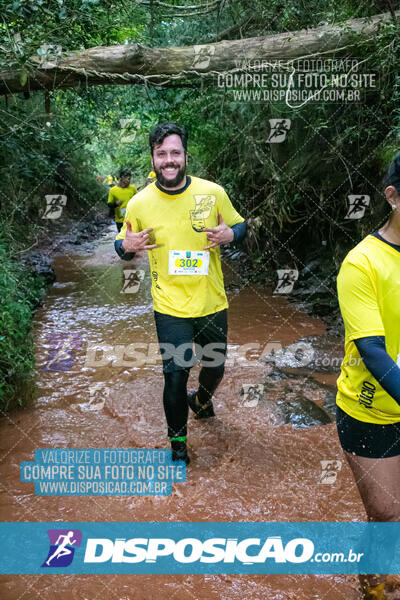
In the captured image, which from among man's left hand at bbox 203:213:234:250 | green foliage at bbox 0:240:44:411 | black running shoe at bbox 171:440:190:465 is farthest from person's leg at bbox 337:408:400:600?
green foliage at bbox 0:240:44:411

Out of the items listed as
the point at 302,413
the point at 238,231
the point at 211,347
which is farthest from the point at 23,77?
the point at 302,413

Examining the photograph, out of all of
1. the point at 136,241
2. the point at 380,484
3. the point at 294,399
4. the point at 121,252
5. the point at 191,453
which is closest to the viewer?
the point at 380,484

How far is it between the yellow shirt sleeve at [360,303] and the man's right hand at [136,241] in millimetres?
1545

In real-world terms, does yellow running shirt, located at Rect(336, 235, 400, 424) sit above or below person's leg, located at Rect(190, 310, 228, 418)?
above

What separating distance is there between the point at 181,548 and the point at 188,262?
65.9 inches

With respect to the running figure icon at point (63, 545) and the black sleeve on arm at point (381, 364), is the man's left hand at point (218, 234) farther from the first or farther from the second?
the running figure icon at point (63, 545)

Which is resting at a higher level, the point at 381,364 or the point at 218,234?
the point at 218,234

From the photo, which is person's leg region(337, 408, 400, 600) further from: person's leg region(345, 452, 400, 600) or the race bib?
the race bib

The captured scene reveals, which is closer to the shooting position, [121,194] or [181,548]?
[181,548]

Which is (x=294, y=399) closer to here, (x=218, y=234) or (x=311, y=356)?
(x=311, y=356)

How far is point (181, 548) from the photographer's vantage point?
2.82 meters

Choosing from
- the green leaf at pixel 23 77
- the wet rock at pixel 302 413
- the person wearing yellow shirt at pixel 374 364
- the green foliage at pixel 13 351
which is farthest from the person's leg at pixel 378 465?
the green leaf at pixel 23 77

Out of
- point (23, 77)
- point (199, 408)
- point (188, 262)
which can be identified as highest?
point (23, 77)

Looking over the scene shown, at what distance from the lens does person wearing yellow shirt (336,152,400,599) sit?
1.81 metres
